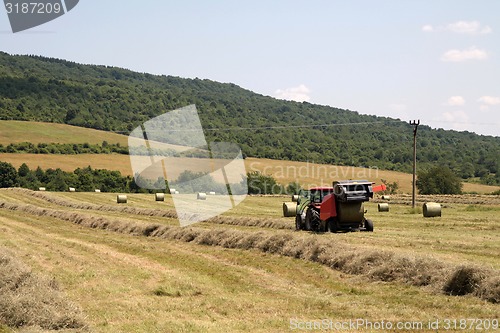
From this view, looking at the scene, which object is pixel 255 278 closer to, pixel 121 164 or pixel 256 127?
pixel 121 164

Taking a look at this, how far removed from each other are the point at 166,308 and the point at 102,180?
79998mm

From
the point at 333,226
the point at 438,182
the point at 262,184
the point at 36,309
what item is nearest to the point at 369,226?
the point at 333,226

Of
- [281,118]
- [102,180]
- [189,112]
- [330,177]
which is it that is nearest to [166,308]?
[189,112]

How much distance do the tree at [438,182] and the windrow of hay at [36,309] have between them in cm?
7717

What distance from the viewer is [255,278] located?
50.1ft

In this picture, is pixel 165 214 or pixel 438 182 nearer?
pixel 165 214

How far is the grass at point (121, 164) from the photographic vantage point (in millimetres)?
90062

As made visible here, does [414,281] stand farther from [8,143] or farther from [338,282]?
[8,143]

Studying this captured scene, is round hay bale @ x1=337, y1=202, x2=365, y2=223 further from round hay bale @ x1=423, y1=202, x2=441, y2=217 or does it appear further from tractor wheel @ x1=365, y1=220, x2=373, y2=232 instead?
round hay bale @ x1=423, y1=202, x2=441, y2=217

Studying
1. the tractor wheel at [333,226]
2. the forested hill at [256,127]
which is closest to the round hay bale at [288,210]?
the tractor wheel at [333,226]

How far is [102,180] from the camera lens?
292 ft

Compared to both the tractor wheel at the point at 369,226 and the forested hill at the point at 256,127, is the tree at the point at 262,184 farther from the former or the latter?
the tractor wheel at the point at 369,226

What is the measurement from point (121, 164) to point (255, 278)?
8425 cm

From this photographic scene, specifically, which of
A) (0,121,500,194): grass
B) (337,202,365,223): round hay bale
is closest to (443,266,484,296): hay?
(337,202,365,223): round hay bale
